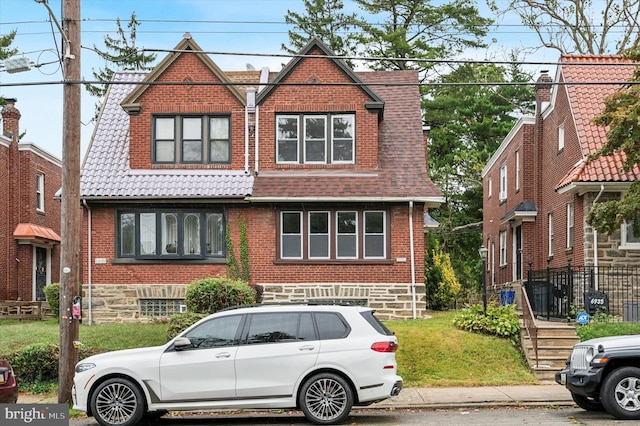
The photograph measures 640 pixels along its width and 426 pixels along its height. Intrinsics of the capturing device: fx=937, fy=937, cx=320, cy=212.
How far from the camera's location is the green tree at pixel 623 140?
2016 cm

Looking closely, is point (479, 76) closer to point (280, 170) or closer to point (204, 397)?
point (280, 170)

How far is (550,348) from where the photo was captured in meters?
20.0

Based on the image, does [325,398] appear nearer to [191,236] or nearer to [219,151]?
[191,236]

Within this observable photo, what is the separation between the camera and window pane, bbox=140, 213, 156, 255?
26250 millimetres

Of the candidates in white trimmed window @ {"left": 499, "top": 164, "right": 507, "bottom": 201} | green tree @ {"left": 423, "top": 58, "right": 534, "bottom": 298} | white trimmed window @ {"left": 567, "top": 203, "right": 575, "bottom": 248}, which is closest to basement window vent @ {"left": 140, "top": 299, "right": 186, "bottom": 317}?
white trimmed window @ {"left": 567, "top": 203, "right": 575, "bottom": 248}

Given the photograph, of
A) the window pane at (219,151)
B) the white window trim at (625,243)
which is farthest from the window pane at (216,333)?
the white window trim at (625,243)

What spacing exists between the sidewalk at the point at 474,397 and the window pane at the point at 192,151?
971cm

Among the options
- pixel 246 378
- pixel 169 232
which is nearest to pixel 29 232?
pixel 169 232

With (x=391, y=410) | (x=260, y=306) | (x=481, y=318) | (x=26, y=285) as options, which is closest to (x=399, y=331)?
(x=481, y=318)

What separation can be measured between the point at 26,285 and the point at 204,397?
23.3 meters

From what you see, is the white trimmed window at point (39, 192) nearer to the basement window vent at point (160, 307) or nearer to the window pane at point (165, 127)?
the window pane at point (165, 127)

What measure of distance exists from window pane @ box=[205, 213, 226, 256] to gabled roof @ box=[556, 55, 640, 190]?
9.40m

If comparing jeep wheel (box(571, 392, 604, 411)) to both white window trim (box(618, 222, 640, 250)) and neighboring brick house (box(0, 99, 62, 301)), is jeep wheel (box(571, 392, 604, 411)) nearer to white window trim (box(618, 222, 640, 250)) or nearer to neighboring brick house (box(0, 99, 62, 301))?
white window trim (box(618, 222, 640, 250))

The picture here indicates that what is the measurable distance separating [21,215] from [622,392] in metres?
26.4
